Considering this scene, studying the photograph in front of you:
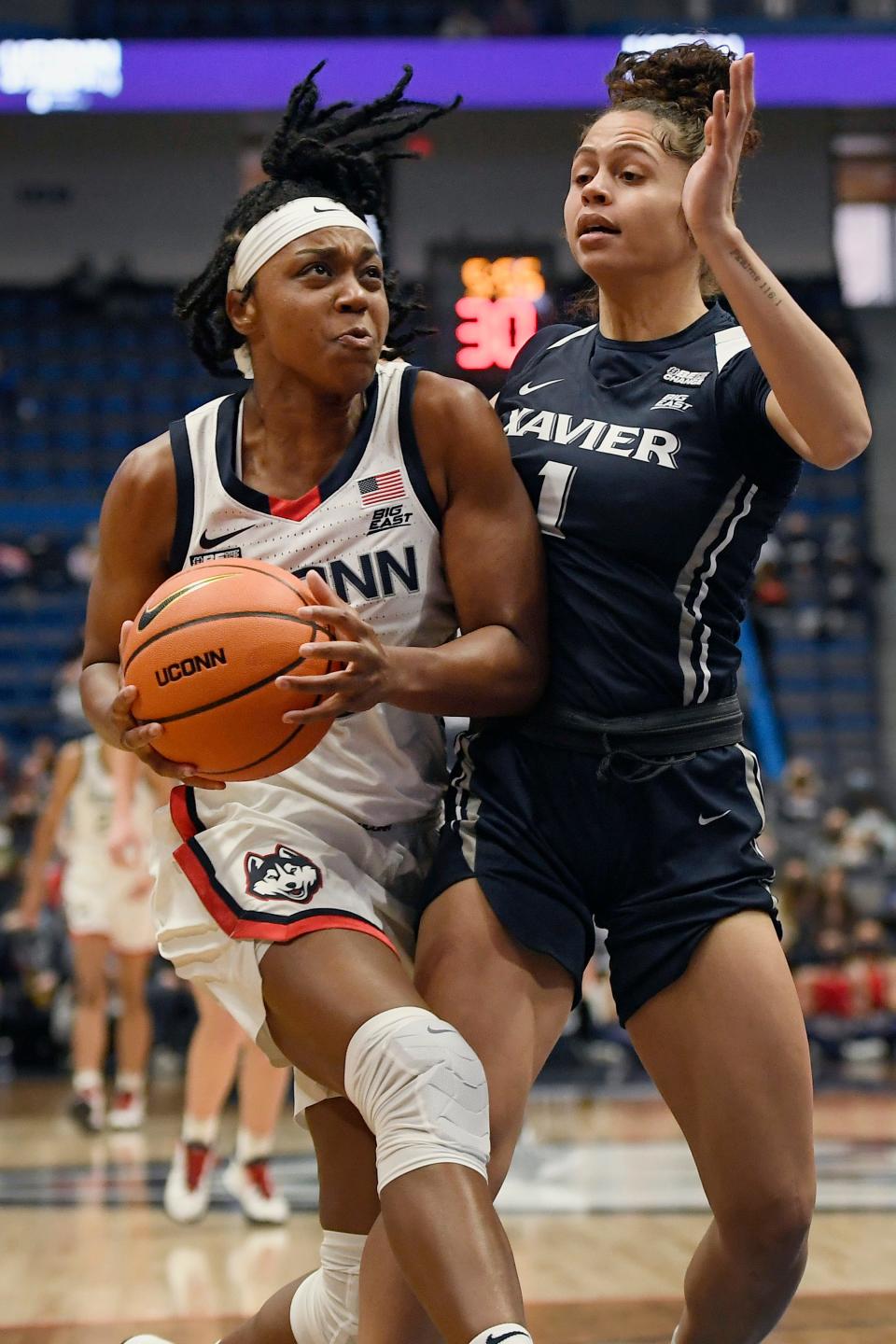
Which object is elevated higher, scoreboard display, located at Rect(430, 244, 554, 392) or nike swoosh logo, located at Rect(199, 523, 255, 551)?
scoreboard display, located at Rect(430, 244, 554, 392)

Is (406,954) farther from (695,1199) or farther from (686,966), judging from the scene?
(695,1199)

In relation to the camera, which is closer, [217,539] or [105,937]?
[217,539]

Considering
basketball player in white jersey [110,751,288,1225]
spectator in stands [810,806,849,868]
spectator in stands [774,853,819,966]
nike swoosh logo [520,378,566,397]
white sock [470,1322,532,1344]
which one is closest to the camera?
white sock [470,1322,532,1344]

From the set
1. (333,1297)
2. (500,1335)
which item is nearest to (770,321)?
(500,1335)

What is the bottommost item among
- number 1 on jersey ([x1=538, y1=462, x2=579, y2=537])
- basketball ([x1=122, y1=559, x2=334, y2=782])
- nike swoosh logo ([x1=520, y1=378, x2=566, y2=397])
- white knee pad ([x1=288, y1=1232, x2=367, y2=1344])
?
white knee pad ([x1=288, y1=1232, x2=367, y2=1344])

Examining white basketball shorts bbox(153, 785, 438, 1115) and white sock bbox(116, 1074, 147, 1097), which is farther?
white sock bbox(116, 1074, 147, 1097)

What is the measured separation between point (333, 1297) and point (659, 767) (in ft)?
3.31

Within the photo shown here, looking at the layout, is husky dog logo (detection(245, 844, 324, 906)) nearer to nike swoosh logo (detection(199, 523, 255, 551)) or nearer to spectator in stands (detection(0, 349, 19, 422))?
nike swoosh logo (detection(199, 523, 255, 551))

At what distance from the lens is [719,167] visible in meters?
2.64

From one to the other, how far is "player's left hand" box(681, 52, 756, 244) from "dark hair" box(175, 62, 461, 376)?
2.55 ft

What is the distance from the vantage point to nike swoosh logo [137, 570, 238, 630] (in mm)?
2656

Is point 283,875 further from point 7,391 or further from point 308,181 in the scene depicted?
point 7,391

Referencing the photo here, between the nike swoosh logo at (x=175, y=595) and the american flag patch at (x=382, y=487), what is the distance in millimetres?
366

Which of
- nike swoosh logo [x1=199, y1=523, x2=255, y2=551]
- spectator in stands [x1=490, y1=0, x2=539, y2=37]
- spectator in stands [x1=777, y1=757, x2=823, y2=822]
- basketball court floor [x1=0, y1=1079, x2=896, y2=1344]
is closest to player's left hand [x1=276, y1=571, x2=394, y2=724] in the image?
nike swoosh logo [x1=199, y1=523, x2=255, y2=551]
